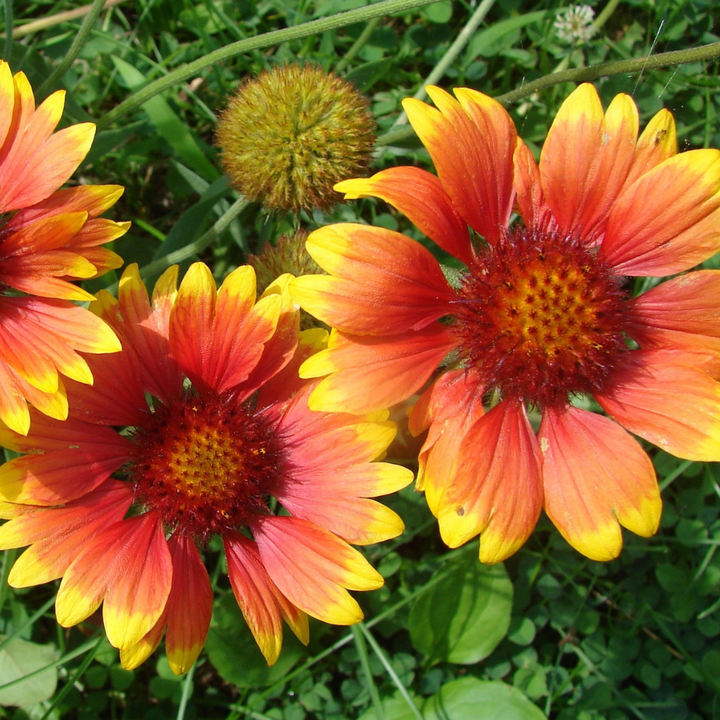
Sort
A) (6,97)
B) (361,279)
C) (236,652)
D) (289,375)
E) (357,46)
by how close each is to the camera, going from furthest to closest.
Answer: (357,46) < (236,652) < (289,375) < (6,97) < (361,279)

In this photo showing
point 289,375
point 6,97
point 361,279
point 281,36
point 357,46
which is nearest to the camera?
point 361,279

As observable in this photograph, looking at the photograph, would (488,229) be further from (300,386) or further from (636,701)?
(636,701)

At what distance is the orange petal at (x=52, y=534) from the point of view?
150cm

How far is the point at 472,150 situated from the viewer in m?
1.57

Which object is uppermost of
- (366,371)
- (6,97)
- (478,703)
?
(6,97)

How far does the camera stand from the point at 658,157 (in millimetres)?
1639

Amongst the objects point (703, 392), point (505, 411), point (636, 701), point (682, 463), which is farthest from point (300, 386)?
point (636, 701)

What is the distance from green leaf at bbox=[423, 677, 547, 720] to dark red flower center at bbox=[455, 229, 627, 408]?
96 centimetres

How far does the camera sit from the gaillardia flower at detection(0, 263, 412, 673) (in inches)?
60.1

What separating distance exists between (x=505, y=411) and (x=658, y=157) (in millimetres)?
654

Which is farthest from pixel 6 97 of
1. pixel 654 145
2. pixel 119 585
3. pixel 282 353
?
pixel 654 145

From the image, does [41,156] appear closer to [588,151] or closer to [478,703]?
[588,151]

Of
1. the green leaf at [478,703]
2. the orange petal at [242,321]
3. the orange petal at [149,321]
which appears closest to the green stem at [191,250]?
the orange petal at [149,321]

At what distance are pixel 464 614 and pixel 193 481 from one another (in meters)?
1.01
